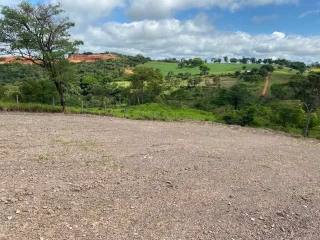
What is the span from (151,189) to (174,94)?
60.9 meters

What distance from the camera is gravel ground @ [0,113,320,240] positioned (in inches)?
246

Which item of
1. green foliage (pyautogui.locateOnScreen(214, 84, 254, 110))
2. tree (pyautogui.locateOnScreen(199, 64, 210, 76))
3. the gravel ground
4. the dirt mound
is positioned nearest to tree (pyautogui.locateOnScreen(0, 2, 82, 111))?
the dirt mound

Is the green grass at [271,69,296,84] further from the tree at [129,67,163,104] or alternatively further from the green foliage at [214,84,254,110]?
the tree at [129,67,163,104]

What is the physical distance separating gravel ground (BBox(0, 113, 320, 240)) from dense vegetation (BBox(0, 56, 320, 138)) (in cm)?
960

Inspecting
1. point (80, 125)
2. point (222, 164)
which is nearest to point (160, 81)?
point (80, 125)

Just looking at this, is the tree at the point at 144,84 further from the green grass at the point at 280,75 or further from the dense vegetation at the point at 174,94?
the green grass at the point at 280,75

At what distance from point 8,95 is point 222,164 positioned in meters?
21.5

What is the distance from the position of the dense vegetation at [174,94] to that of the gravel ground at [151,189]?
9.60m

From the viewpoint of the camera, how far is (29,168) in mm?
8797

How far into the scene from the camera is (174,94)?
68562 millimetres

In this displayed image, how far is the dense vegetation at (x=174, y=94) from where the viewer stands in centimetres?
2627

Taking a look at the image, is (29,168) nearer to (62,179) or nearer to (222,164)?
(62,179)

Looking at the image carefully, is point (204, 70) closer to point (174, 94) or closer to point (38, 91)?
point (174, 94)

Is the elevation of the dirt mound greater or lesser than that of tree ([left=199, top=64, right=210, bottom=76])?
greater
